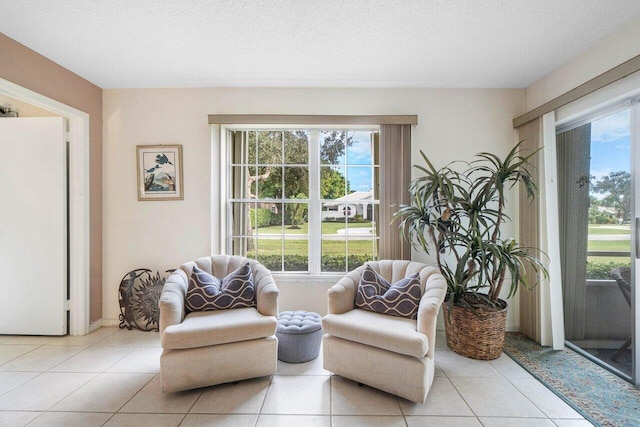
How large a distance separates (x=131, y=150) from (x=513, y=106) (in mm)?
4243

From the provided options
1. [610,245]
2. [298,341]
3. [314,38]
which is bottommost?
[298,341]

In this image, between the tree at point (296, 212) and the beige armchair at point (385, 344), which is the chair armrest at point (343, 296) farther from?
the tree at point (296, 212)

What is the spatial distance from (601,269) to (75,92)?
5.11 metres

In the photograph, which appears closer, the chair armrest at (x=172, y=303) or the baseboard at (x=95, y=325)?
the chair armrest at (x=172, y=303)

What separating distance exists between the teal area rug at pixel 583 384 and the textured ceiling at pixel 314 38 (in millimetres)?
2630

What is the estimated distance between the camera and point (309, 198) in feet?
11.1

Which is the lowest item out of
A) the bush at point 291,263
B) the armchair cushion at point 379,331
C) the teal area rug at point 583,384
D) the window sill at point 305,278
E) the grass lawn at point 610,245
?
the teal area rug at point 583,384

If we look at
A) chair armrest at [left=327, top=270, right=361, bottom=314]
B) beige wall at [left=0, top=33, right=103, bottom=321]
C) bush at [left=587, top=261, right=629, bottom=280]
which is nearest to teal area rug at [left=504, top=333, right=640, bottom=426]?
bush at [left=587, top=261, right=629, bottom=280]

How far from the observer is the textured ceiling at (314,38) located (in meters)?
1.96

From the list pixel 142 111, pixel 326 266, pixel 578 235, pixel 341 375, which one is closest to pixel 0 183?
pixel 142 111

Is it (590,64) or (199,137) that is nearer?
(590,64)

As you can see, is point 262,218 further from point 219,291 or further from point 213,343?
point 213,343

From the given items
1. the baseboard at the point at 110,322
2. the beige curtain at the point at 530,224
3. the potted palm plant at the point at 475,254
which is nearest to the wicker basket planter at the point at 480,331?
the potted palm plant at the point at 475,254

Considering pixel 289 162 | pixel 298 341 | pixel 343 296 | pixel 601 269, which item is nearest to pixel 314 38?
pixel 289 162
